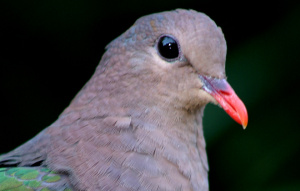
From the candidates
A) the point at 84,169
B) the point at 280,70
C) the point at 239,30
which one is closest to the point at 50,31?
the point at 239,30

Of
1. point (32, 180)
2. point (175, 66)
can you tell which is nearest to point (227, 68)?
point (175, 66)

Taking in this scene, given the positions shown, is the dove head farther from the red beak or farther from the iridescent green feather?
the iridescent green feather

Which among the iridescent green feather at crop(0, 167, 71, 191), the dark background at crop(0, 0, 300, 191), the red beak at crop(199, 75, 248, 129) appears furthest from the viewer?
the dark background at crop(0, 0, 300, 191)

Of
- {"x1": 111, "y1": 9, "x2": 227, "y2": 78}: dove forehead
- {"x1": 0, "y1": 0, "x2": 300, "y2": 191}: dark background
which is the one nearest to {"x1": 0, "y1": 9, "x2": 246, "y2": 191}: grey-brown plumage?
{"x1": 111, "y1": 9, "x2": 227, "y2": 78}: dove forehead

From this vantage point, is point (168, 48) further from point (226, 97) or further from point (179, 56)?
point (226, 97)

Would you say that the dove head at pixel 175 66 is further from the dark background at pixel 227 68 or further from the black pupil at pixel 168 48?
the dark background at pixel 227 68

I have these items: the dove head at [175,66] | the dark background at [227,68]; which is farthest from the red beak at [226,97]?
the dark background at [227,68]

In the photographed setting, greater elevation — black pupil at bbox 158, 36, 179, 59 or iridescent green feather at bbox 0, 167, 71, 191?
black pupil at bbox 158, 36, 179, 59
